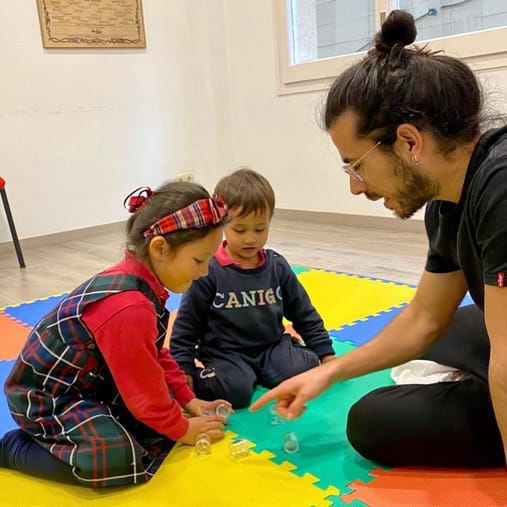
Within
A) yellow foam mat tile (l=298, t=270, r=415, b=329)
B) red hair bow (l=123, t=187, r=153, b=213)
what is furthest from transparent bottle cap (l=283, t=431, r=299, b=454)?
yellow foam mat tile (l=298, t=270, r=415, b=329)

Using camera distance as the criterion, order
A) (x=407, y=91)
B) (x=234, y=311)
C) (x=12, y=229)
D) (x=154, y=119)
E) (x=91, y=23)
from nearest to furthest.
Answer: (x=407, y=91) → (x=234, y=311) → (x=12, y=229) → (x=91, y=23) → (x=154, y=119)

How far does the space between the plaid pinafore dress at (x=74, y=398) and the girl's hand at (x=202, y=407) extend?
22cm

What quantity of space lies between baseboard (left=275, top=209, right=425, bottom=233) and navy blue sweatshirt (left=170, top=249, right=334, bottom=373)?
6.49 feet

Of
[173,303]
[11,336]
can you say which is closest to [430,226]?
[173,303]

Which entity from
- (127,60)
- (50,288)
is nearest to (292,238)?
(50,288)

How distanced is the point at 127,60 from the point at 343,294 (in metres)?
2.66

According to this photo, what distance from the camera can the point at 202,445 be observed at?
1.30 m

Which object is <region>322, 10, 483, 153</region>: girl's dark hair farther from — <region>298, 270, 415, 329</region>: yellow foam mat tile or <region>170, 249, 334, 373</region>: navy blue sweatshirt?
<region>298, 270, 415, 329</region>: yellow foam mat tile

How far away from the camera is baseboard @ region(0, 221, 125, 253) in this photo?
379 cm

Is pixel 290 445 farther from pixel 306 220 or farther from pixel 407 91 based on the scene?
pixel 306 220

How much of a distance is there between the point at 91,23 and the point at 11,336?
2.60m

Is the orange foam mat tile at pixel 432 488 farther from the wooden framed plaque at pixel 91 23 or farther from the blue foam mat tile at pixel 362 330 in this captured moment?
the wooden framed plaque at pixel 91 23

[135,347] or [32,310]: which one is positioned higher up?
[135,347]

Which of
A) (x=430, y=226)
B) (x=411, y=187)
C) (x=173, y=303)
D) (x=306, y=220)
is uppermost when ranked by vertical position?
(x=411, y=187)
